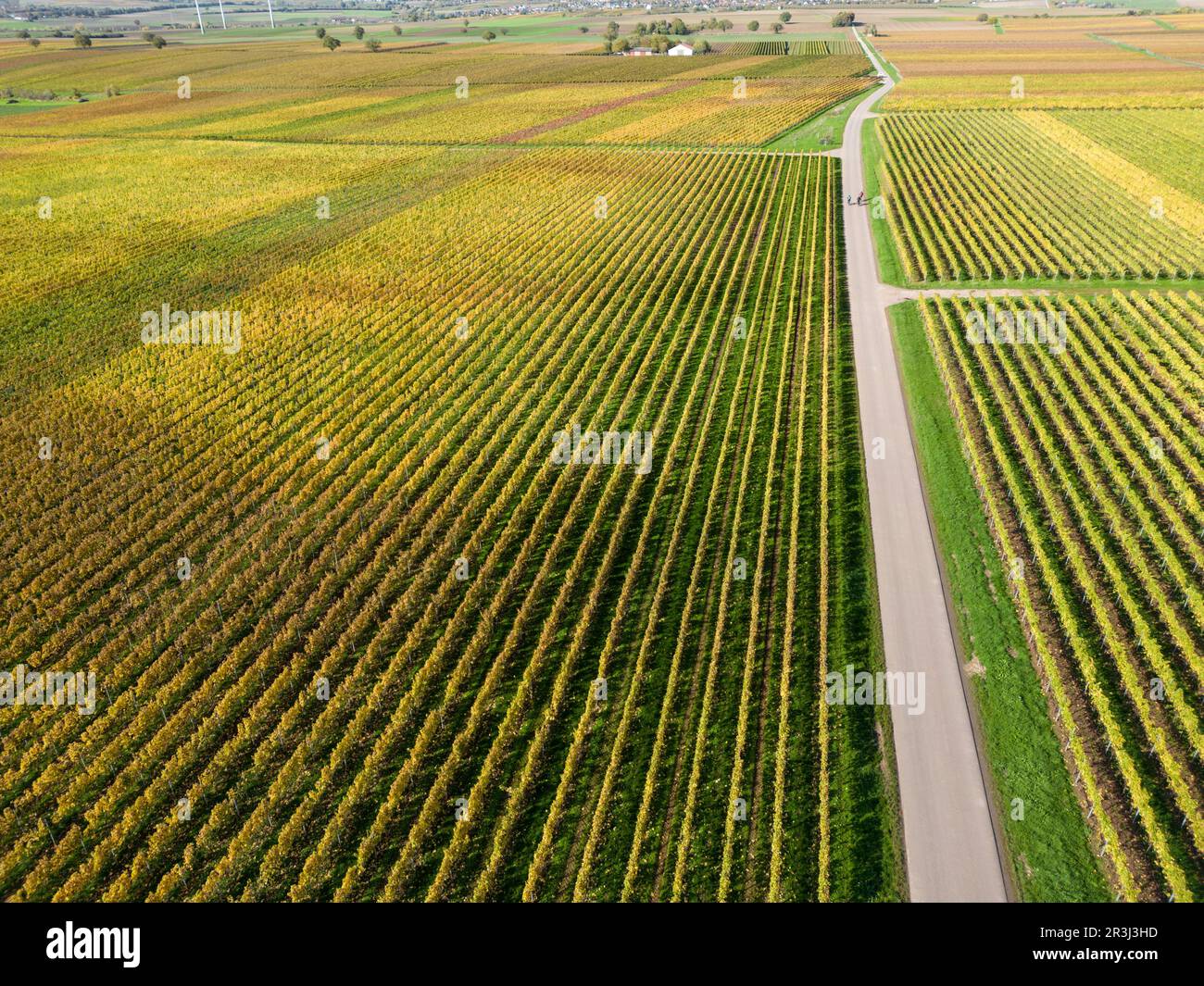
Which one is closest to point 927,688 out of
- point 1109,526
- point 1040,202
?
point 1109,526

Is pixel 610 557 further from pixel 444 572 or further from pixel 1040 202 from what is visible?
pixel 1040 202

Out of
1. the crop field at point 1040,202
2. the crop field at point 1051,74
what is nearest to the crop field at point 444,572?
the crop field at point 1040,202

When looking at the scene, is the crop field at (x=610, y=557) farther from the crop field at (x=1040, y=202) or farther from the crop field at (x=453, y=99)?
the crop field at (x=453, y=99)

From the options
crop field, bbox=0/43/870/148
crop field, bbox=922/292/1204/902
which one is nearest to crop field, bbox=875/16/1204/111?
crop field, bbox=0/43/870/148

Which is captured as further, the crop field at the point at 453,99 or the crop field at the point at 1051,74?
the crop field at the point at 1051,74

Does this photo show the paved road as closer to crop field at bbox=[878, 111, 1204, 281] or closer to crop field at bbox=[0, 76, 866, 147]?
crop field at bbox=[878, 111, 1204, 281]

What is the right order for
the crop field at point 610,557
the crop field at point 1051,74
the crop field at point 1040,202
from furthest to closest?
the crop field at point 1051,74 → the crop field at point 1040,202 → the crop field at point 610,557

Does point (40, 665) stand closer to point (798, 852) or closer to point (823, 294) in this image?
point (798, 852)
